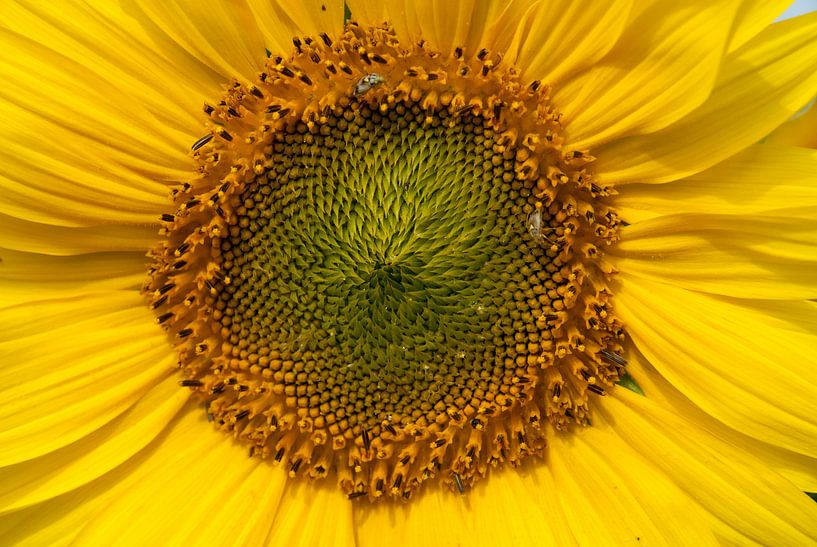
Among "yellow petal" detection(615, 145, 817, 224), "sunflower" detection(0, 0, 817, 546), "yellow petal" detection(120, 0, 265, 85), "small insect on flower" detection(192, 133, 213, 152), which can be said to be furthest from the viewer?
"small insect on flower" detection(192, 133, 213, 152)

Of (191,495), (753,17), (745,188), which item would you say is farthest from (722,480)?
(191,495)

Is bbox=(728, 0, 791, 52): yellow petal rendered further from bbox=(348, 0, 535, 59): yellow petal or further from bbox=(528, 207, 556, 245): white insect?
bbox=(528, 207, 556, 245): white insect

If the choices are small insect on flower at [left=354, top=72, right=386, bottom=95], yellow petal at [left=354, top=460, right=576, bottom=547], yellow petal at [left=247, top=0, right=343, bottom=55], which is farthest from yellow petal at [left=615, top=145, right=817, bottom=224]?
yellow petal at [left=247, top=0, right=343, bottom=55]

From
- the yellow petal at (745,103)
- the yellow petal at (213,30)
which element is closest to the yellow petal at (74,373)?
the yellow petal at (213,30)

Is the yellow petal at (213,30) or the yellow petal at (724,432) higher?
the yellow petal at (213,30)

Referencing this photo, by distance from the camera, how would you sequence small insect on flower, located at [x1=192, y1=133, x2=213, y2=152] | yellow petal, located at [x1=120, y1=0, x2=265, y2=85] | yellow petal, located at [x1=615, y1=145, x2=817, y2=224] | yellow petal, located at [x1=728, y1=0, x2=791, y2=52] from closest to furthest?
yellow petal, located at [x1=728, y1=0, x2=791, y2=52], yellow petal, located at [x1=615, y1=145, x2=817, y2=224], yellow petal, located at [x1=120, y1=0, x2=265, y2=85], small insect on flower, located at [x1=192, y1=133, x2=213, y2=152]

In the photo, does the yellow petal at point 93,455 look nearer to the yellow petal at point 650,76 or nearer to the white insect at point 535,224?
the white insect at point 535,224
